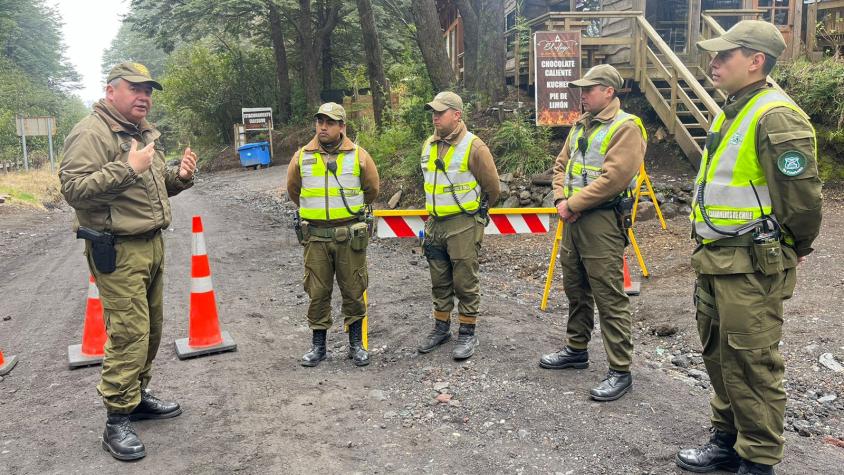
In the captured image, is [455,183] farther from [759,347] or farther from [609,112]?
[759,347]

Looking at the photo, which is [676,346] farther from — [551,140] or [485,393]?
[551,140]

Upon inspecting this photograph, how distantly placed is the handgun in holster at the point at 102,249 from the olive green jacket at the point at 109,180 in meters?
0.05

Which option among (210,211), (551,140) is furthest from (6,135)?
(551,140)

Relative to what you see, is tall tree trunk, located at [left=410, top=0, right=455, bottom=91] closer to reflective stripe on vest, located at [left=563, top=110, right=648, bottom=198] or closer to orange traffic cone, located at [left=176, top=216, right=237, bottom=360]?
orange traffic cone, located at [left=176, top=216, right=237, bottom=360]

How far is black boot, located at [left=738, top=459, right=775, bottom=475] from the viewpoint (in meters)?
3.16

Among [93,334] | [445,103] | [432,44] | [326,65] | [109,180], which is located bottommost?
[93,334]

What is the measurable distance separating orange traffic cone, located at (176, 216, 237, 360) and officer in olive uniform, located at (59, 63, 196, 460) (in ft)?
4.44

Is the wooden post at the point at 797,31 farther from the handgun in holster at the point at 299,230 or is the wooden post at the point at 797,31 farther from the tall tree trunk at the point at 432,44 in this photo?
the handgun in holster at the point at 299,230

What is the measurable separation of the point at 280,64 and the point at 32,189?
41.9ft

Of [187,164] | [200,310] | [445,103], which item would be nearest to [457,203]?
[445,103]

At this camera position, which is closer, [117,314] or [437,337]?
[117,314]

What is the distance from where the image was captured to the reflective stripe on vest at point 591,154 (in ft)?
14.4

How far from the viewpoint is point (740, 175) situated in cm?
314

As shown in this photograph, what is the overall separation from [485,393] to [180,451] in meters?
2.08
